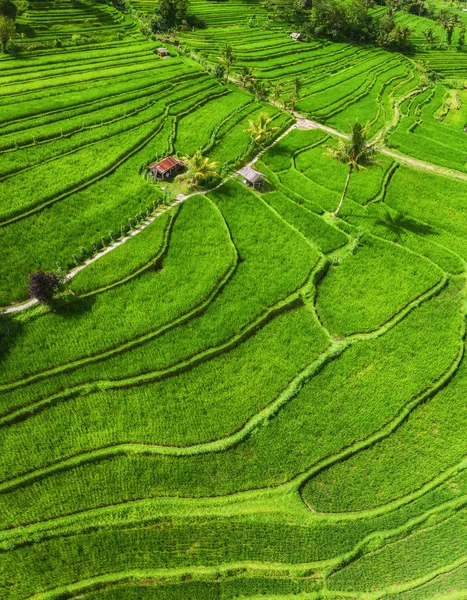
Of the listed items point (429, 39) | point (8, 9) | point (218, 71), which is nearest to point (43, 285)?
point (218, 71)

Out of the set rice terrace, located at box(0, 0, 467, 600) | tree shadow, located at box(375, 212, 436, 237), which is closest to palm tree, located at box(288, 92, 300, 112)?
rice terrace, located at box(0, 0, 467, 600)

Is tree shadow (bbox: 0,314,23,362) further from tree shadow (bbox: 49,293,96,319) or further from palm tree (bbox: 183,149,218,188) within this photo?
palm tree (bbox: 183,149,218,188)

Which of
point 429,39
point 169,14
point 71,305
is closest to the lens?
point 71,305

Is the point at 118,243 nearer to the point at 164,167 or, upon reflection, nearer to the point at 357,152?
the point at 164,167

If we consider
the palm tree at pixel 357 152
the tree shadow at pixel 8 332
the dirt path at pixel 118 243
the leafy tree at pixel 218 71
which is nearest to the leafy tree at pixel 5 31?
the leafy tree at pixel 218 71

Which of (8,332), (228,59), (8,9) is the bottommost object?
(8,332)

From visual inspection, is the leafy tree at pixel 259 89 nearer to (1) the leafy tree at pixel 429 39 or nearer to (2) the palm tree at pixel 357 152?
(2) the palm tree at pixel 357 152
